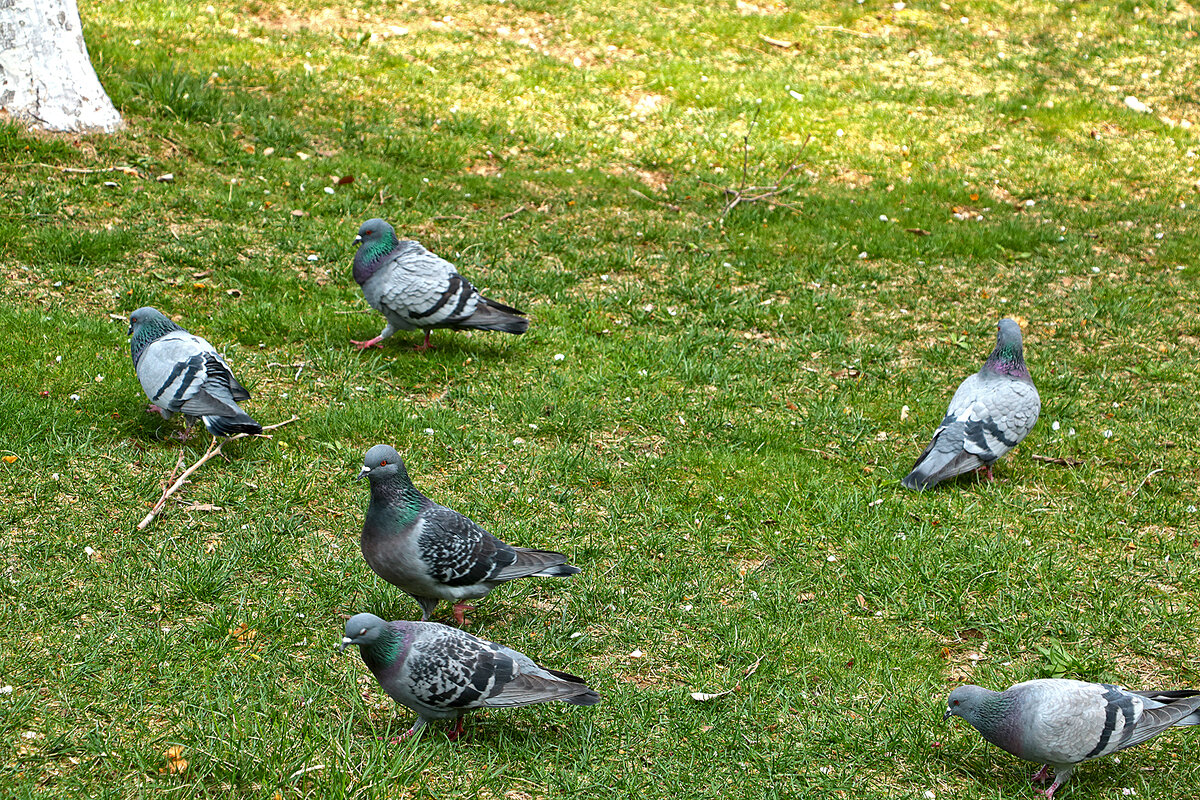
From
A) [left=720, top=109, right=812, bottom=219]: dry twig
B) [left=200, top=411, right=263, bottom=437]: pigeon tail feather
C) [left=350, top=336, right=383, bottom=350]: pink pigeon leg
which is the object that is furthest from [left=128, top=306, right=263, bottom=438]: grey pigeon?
[left=720, top=109, right=812, bottom=219]: dry twig

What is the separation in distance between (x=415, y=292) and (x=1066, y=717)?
438cm

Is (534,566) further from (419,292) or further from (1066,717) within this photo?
(419,292)

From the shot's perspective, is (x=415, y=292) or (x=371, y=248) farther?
(x=371, y=248)

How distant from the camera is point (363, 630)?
11.7 feet

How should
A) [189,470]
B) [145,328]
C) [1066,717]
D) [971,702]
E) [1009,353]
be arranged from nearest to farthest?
1. [1066,717]
2. [971,702]
3. [189,470]
4. [145,328]
5. [1009,353]

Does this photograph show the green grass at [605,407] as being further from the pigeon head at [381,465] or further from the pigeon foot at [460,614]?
the pigeon head at [381,465]

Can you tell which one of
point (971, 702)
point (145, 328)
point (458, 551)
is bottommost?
point (971, 702)

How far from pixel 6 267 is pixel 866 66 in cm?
1005

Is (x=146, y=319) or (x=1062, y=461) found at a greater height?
(x=146, y=319)

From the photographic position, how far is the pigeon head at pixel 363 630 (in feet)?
11.7

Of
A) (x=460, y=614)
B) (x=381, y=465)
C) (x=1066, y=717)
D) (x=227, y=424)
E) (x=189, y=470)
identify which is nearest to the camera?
(x=1066, y=717)

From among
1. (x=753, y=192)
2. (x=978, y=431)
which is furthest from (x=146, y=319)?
(x=753, y=192)

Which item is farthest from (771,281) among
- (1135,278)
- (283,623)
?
(283,623)

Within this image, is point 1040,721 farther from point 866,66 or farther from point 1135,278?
point 866,66
